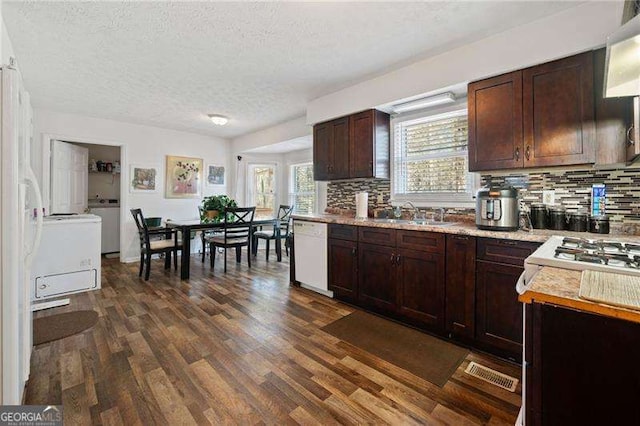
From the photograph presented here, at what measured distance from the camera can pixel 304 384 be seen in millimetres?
1759

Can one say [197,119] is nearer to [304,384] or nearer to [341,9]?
[341,9]

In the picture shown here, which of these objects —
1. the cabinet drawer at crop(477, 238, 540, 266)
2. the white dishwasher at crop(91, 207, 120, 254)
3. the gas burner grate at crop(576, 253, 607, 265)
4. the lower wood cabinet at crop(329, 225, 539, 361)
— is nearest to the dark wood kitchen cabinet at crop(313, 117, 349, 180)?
the lower wood cabinet at crop(329, 225, 539, 361)

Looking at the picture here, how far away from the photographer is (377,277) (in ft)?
8.97

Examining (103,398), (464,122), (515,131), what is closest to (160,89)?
(103,398)

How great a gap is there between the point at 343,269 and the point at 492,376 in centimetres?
154

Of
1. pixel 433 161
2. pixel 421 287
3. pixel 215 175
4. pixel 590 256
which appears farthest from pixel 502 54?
pixel 215 175

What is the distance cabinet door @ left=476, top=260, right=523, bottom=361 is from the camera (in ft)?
6.33

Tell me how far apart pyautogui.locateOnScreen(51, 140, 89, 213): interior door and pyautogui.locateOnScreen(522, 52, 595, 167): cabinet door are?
6.02 meters

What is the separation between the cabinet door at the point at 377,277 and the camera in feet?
8.61

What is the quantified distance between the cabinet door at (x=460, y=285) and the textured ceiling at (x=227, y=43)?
163 centimetres

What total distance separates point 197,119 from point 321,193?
7.95ft

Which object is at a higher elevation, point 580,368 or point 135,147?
point 135,147

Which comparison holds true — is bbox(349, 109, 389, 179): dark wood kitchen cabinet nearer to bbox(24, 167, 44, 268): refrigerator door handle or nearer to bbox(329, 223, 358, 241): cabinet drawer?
bbox(329, 223, 358, 241): cabinet drawer

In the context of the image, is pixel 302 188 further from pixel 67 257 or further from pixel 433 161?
pixel 67 257
